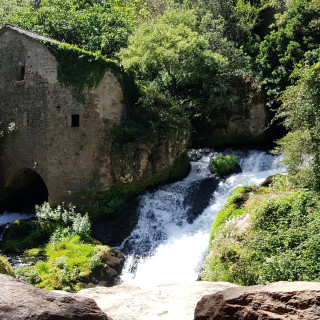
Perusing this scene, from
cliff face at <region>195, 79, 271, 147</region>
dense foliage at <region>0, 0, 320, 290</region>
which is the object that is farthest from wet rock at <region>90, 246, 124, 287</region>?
cliff face at <region>195, 79, 271, 147</region>

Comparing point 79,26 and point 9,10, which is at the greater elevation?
point 9,10

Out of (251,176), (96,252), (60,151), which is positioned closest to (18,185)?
(60,151)

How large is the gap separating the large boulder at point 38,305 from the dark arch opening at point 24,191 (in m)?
14.2

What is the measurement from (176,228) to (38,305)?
382 inches

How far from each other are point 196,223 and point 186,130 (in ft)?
15.8

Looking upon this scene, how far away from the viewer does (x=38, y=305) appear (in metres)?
2.63

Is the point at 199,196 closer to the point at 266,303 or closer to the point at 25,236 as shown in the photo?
the point at 25,236

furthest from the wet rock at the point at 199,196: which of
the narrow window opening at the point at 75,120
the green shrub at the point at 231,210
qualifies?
the narrow window opening at the point at 75,120

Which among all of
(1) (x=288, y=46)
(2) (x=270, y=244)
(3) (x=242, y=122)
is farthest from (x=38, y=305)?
(1) (x=288, y=46)

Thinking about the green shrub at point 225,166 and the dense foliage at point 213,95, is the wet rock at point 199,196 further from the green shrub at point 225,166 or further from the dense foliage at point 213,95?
the dense foliage at point 213,95

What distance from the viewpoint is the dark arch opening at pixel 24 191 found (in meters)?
16.5

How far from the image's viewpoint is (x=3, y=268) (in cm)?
637

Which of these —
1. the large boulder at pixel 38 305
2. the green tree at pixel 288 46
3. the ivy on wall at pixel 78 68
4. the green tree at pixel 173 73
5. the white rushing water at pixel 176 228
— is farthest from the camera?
the green tree at pixel 288 46

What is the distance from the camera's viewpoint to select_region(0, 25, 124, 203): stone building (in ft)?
48.3
